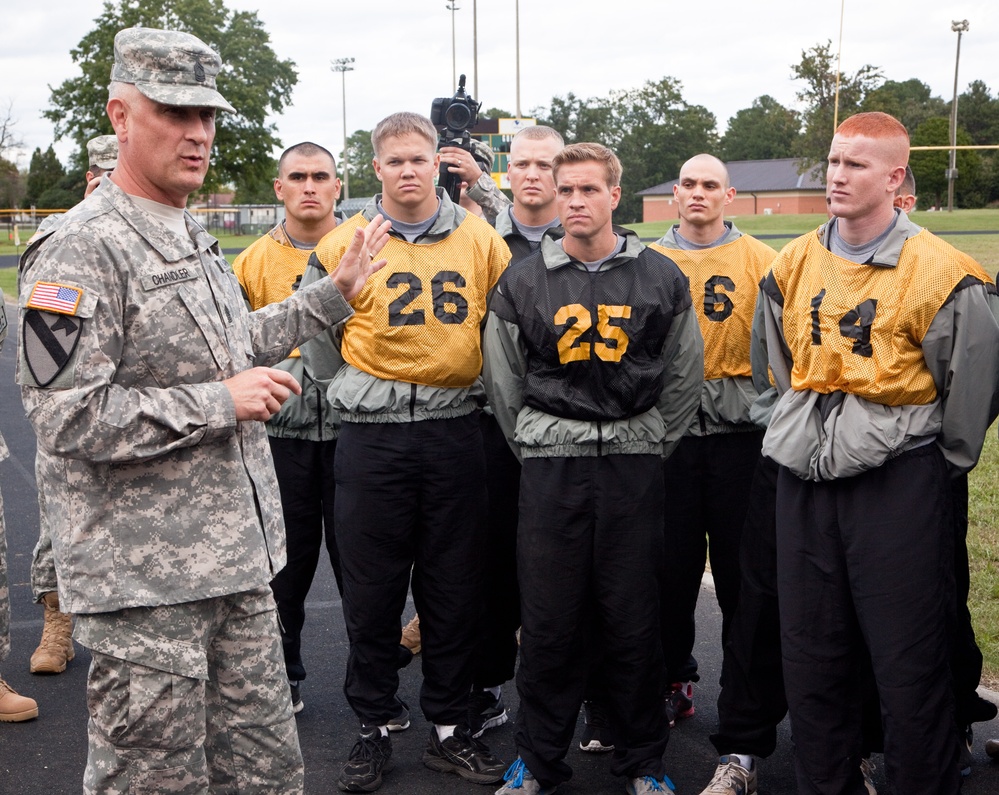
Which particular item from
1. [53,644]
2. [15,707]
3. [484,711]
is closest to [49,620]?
[53,644]

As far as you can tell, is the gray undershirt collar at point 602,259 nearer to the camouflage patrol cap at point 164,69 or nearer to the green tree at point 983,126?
the camouflage patrol cap at point 164,69

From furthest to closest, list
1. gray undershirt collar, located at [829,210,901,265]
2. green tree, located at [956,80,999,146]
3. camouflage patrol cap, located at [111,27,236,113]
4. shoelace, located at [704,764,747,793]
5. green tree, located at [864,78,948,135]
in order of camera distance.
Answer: green tree, located at [956,80,999,146] → green tree, located at [864,78,948,135] → shoelace, located at [704,764,747,793] → gray undershirt collar, located at [829,210,901,265] → camouflage patrol cap, located at [111,27,236,113]

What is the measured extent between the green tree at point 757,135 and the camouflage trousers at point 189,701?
88.6m

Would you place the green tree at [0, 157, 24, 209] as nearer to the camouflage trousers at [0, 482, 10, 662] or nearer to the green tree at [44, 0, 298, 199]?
the green tree at [44, 0, 298, 199]

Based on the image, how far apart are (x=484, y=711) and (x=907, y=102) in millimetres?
68715

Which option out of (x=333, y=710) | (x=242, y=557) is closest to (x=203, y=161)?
(x=242, y=557)

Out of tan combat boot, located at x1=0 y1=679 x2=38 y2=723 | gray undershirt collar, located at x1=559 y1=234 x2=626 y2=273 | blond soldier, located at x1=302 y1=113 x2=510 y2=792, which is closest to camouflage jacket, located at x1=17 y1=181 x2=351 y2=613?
blond soldier, located at x1=302 y1=113 x2=510 y2=792

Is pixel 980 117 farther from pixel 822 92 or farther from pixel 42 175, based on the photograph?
pixel 42 175

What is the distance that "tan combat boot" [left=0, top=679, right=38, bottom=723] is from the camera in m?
4.89

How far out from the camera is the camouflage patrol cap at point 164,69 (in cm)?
291

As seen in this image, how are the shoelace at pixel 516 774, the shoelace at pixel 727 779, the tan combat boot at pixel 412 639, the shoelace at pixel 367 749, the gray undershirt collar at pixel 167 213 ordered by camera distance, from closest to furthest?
the gray undershirt collar at pixel 167 213 < the shoelace at pixel 727 779 < the shoelace at pixel 516 774 < the shoelace at pixel 367 749 < the tan combat boot at pixel 412 639

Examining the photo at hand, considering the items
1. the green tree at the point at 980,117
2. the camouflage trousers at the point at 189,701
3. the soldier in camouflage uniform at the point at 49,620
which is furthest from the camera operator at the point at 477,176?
the green tree at the point at 980,117

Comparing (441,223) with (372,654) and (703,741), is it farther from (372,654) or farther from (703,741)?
(703,741)

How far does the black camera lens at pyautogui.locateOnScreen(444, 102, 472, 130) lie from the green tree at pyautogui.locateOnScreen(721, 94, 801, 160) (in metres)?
85.5
